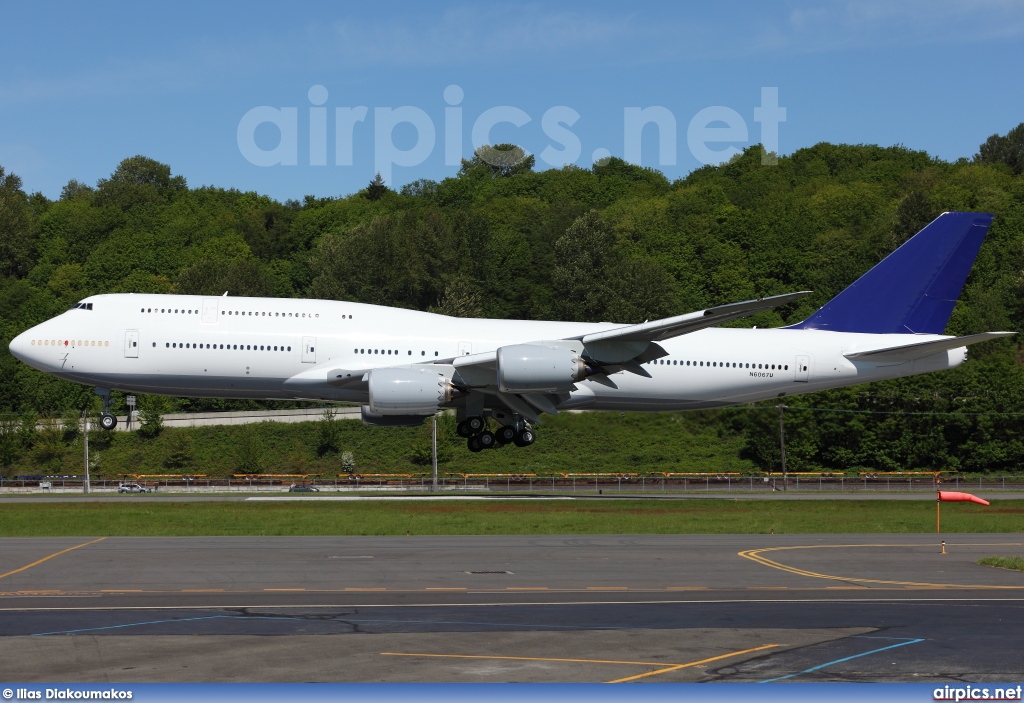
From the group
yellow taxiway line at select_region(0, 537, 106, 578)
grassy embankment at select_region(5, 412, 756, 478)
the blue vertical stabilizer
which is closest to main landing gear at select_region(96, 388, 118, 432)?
yellow taxiway line at select_region(0, 537, 106, 578)

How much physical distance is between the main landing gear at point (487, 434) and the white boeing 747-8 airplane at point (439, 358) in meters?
0.05

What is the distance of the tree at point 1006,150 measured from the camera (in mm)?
172875

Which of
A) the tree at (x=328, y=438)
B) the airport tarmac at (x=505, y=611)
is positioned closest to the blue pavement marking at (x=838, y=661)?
the airport tarmac at (x=505, y=611)

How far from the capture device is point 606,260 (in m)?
116

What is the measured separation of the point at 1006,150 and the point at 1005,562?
16511cm

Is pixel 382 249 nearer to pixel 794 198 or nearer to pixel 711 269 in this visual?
pixel 711 269

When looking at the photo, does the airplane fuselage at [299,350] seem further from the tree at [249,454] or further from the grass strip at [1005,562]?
the tree at [249,454]

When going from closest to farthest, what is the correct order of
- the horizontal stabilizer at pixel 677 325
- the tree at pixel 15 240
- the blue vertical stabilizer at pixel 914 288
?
1. the horizontal stabilizer at pixel 677 325
2. the blue vertical stabilizer at pixel 914 288
3. the tree at pixel 15 240

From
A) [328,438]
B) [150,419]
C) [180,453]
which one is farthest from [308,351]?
[150,419]

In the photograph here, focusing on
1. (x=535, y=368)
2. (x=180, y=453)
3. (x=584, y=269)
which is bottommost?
(x=180, y=453)

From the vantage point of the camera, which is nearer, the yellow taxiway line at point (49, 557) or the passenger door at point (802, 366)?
the yellow taxiway line at point (49, 557)

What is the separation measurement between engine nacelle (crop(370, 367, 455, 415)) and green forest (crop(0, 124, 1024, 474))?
16.3 m

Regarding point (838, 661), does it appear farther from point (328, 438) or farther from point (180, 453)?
point (180, 453)

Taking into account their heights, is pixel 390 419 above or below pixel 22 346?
below
